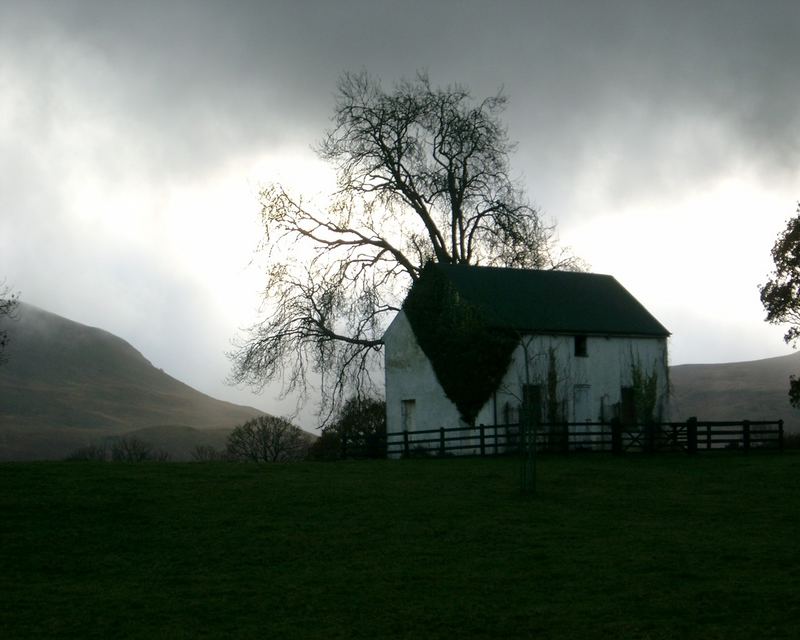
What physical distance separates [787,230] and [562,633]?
4238 cm

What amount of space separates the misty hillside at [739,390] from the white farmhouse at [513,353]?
50.7m

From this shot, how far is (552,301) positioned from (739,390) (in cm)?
8699

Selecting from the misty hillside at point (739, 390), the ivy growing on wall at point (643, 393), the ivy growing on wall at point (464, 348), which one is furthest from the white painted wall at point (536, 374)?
the misty hillside at point (739, 390)

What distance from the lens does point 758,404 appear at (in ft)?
366

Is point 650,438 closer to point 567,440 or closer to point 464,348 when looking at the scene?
point 567,440

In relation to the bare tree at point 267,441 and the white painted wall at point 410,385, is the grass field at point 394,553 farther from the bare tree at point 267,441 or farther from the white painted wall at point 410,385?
the bare tree at point 267,441

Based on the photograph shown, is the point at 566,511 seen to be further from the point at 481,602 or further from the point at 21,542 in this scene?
the point at 21,542

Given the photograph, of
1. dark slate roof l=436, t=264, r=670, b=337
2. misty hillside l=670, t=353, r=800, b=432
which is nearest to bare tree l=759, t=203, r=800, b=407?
dark slate roof l=436, t=264, r=670, b=337

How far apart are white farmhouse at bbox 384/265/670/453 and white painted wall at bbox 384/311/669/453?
0.04 meters

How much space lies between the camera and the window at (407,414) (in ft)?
140

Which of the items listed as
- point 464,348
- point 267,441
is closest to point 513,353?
point 464,348

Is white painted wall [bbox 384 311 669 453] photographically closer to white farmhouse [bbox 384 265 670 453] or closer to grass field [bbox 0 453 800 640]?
white farmhouse [bbox 384 265 670 453]

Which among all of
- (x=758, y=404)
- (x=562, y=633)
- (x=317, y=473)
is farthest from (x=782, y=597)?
(x=758, y=404)

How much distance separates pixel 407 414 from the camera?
43031 mm
